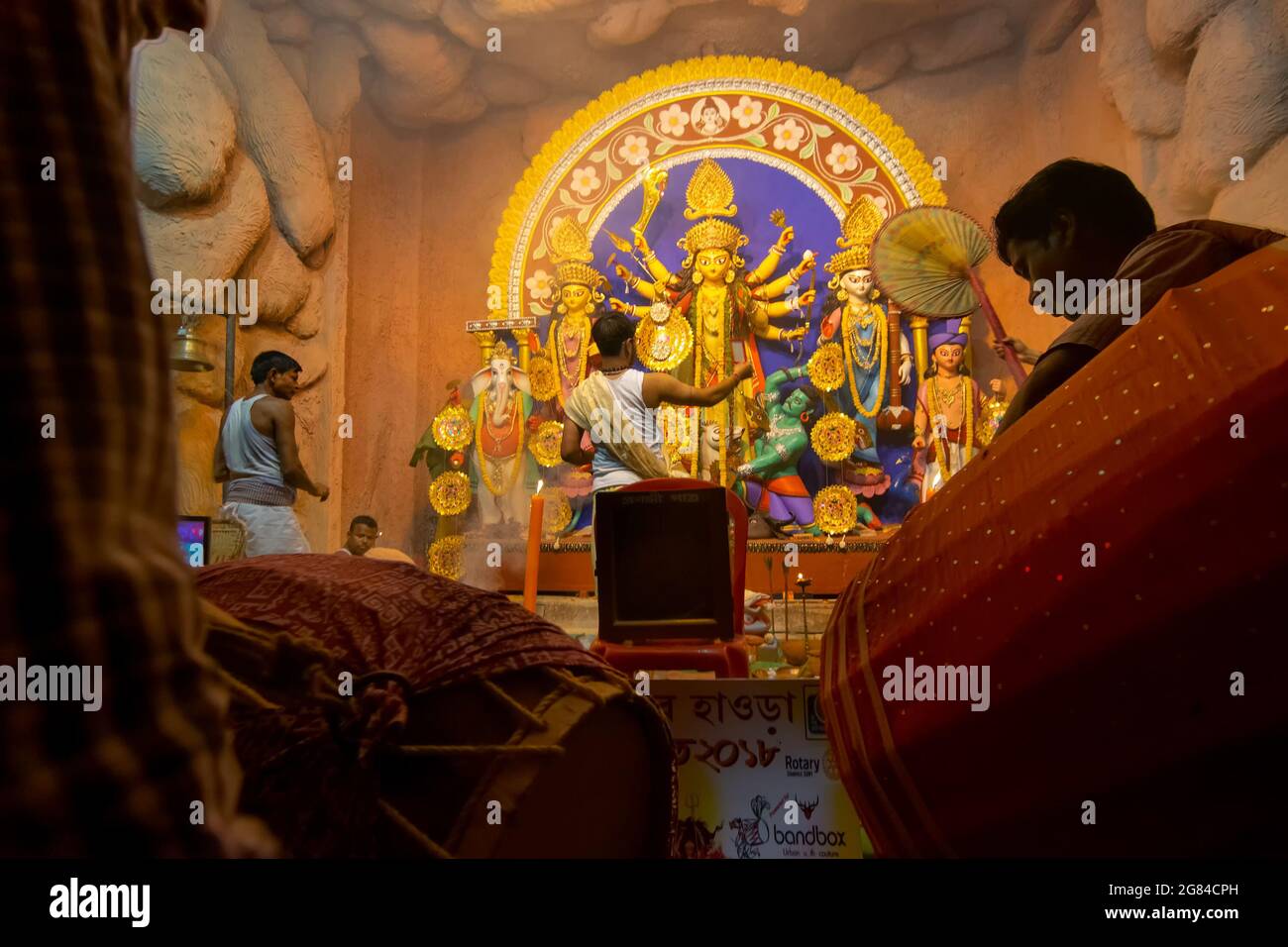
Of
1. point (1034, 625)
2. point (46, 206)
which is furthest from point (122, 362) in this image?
point (1034, 625)

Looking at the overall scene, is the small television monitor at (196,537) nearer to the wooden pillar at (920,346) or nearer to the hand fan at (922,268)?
the hand fan at (922,268)

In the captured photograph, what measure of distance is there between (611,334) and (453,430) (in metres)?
3.52

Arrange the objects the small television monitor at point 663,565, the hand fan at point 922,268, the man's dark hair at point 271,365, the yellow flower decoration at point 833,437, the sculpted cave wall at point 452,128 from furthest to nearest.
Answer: the yellow flower decoration at point 833,437 → the sculpted cave wall at point 452,128 → the man's dark hair at point 271,365 → the hand fan at point 922,268 → the small television monitor at point 663,565

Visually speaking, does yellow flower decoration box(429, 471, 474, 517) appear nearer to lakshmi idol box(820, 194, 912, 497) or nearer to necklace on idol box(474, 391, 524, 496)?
necklace on idol box(474, 391, 524, 496)

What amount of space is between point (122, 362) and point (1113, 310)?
3.23 feet

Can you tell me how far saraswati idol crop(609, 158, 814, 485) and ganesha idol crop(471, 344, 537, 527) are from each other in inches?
42.4

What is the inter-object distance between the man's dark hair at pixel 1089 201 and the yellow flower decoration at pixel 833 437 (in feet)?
17.1

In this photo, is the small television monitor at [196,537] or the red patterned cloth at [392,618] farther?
the small television monitor at [196,537]

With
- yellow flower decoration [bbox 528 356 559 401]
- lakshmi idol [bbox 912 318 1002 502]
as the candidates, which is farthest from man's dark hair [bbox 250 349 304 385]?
lakshmi idol [bbox 912 318 1002 502]

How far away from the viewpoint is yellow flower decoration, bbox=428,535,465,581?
6.19 m

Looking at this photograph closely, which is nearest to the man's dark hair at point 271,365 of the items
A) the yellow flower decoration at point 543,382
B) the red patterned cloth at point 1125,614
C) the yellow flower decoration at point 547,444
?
the yellow flower decoration at point 547,444

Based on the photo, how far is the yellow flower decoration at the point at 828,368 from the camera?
660 cm

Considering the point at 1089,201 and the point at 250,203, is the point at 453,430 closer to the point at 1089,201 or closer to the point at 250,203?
the point at 250,203

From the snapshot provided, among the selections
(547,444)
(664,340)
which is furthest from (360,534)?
(664,340)
